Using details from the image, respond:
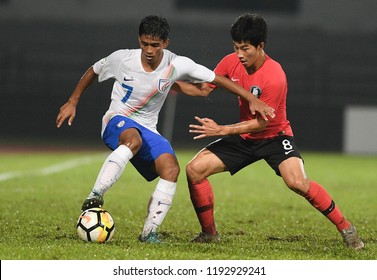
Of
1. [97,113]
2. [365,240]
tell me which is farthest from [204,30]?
[365,240]

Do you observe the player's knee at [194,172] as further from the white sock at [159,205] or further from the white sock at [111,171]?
the white sock at [111,171]

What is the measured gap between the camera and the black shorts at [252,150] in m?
7.08

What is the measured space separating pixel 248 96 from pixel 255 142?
50 cm

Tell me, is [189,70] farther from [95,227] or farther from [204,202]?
[95,227]

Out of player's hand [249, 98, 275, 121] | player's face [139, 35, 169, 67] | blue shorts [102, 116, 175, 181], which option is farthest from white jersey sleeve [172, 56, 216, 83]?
blue shorts [102, 116, 175, 181]

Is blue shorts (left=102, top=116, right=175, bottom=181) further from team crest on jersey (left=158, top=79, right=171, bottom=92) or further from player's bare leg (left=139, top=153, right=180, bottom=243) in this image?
team crest on jersey (left=158, top=79, right=171, bottom=92)

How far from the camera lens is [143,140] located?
7027mm

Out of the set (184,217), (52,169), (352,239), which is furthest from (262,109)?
(52,169)

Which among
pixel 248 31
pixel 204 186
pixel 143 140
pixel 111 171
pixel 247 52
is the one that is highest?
pixel 248 31

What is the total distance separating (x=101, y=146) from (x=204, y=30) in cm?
934

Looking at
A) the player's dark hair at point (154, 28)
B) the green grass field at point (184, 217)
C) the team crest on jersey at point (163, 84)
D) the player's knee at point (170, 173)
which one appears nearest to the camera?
the green grass field at point (184, 217)

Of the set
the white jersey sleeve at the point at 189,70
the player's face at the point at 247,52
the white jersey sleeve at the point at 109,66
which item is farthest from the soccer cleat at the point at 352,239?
the white jersey sleeve at the point at 109,66

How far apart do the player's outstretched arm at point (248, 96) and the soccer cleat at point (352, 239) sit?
44.7 inches

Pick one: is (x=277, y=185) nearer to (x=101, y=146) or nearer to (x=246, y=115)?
(x=246, y=115)
